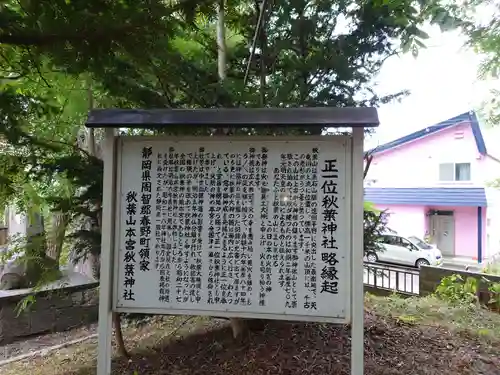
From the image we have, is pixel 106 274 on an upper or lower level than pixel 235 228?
lower

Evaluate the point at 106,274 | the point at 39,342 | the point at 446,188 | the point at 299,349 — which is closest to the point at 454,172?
the point at 446,188

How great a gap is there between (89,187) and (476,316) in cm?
502

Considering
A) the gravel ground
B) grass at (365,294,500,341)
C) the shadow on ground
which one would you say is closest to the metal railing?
grass at (365,294,500,341)

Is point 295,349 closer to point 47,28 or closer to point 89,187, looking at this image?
point 89,187

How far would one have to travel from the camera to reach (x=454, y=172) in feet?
49.3

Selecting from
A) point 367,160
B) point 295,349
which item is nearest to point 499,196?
point 367,160

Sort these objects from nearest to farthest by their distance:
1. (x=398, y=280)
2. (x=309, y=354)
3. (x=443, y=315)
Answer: (x=309, y=354)
(x=443, y=315)
(x=398, y=280)

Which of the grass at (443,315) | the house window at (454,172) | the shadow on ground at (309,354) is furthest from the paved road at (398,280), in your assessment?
the house window at (454,172)

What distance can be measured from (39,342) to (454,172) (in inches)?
604

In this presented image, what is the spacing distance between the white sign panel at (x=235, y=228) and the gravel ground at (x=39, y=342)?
10.7 feet

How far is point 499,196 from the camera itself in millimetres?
14562

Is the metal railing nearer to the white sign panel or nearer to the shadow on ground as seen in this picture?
the shadow on ground

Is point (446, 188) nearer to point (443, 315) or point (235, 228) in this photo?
point (443, 315)

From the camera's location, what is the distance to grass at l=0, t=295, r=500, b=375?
324 centimetres
